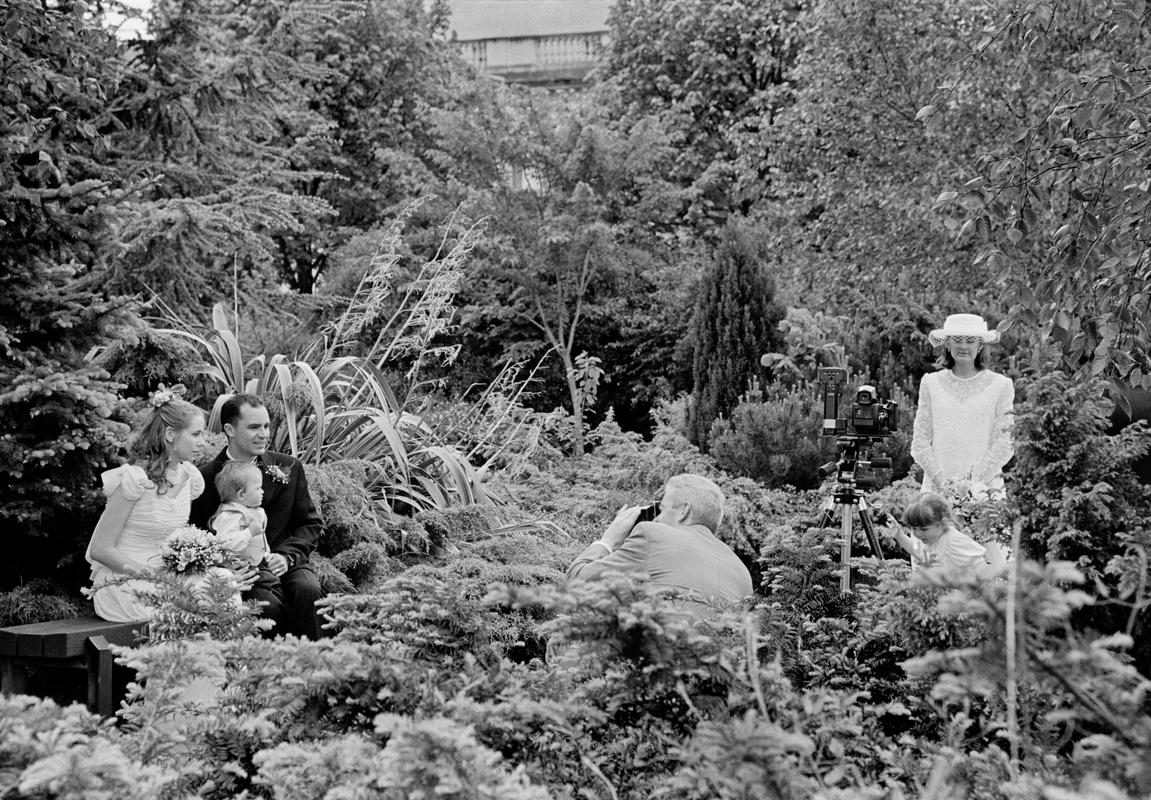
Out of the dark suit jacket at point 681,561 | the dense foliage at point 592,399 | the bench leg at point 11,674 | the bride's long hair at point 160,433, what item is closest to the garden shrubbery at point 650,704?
the dense foliage at point 592,399

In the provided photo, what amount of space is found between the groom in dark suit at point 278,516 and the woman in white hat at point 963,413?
2.65 m

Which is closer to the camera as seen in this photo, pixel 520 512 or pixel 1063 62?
pixel 520 512

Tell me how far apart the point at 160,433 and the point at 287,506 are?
0.68m

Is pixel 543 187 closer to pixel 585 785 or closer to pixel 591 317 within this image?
pixel 591 317

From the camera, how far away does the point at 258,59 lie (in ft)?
24.3

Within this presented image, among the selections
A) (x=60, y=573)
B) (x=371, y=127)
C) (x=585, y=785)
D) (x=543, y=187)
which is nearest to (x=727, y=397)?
(x=543, y=187)

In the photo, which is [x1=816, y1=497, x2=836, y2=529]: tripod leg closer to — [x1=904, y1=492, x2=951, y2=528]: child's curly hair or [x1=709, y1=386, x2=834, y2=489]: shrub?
[x1=904, y1=492, x2=951, y2=528]: child's curly hair

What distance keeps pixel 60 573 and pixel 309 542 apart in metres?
1.03

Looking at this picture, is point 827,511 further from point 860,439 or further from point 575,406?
point 575,406

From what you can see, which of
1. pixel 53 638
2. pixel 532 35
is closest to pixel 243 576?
pixel 53 638

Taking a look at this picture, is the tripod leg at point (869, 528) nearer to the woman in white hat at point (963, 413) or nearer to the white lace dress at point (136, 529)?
the woman in white hat at point (963, 413)

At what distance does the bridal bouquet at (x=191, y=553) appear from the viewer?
3.70 meters

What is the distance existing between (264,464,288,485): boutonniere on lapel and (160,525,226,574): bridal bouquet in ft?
3.24

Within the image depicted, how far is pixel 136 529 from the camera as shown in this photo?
171 inches
